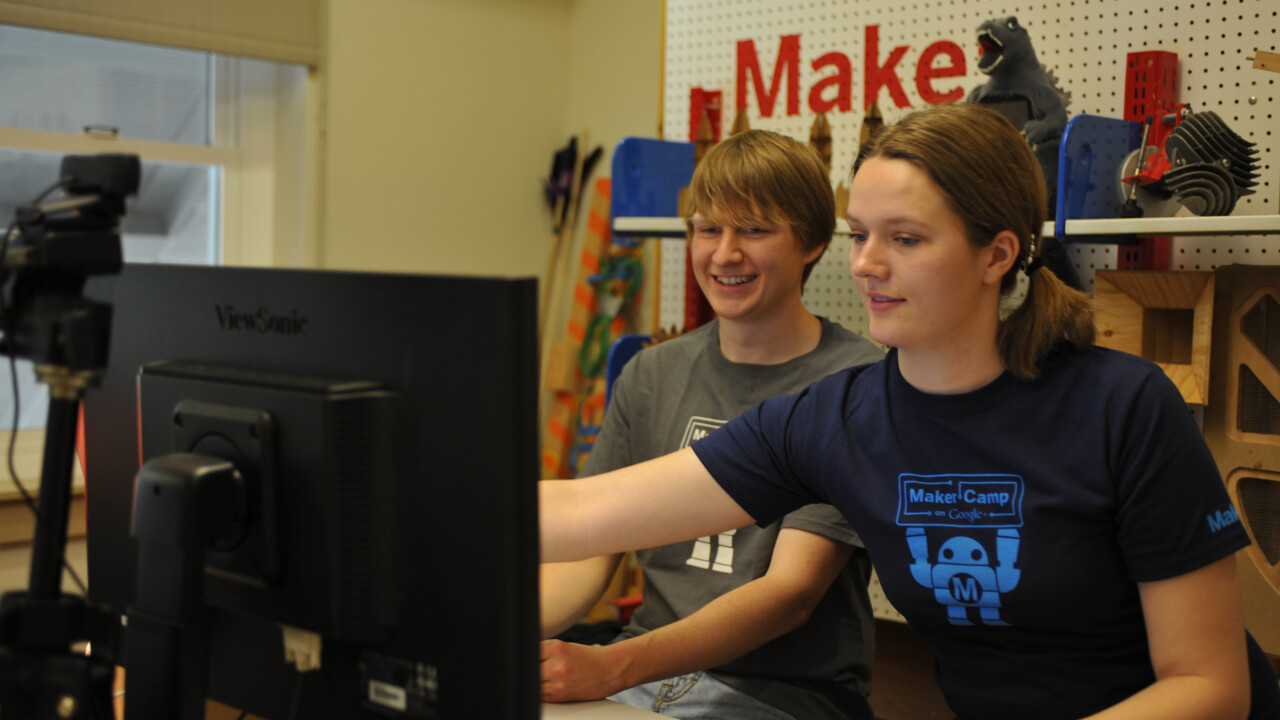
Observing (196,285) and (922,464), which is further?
(922,464)

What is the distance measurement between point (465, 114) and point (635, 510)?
2744 millimetres

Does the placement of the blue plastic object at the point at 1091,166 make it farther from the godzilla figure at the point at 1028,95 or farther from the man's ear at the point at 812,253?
the man's ear at the point at 812,253

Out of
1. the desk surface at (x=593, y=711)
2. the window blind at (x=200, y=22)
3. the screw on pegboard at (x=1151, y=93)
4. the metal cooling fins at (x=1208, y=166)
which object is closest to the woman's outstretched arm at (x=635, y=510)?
the desk surface at (x=593, y=711)

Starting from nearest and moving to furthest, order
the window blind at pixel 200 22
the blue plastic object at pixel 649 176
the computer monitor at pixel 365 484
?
the computer monitor at pixel 365 484 < the blue plastic object at pixel 649 176 < the window blind at pixel 200 22

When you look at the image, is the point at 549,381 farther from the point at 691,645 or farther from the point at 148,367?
the point at 148,367

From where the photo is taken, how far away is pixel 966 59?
2359mm

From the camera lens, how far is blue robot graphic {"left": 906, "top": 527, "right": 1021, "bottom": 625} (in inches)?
44.4

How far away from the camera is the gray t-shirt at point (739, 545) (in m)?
1.47

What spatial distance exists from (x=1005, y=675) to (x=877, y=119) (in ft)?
4.62

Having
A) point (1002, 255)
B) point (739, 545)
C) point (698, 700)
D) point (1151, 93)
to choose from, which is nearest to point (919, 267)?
point (1002, 255)

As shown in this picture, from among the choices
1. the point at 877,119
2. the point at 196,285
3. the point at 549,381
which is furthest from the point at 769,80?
the point at 196,285

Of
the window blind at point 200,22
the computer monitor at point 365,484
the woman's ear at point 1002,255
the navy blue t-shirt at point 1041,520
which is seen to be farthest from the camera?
the window blind at point 200,22

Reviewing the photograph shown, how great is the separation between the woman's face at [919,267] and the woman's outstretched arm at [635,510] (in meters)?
0.30

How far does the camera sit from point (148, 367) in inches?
33.9
